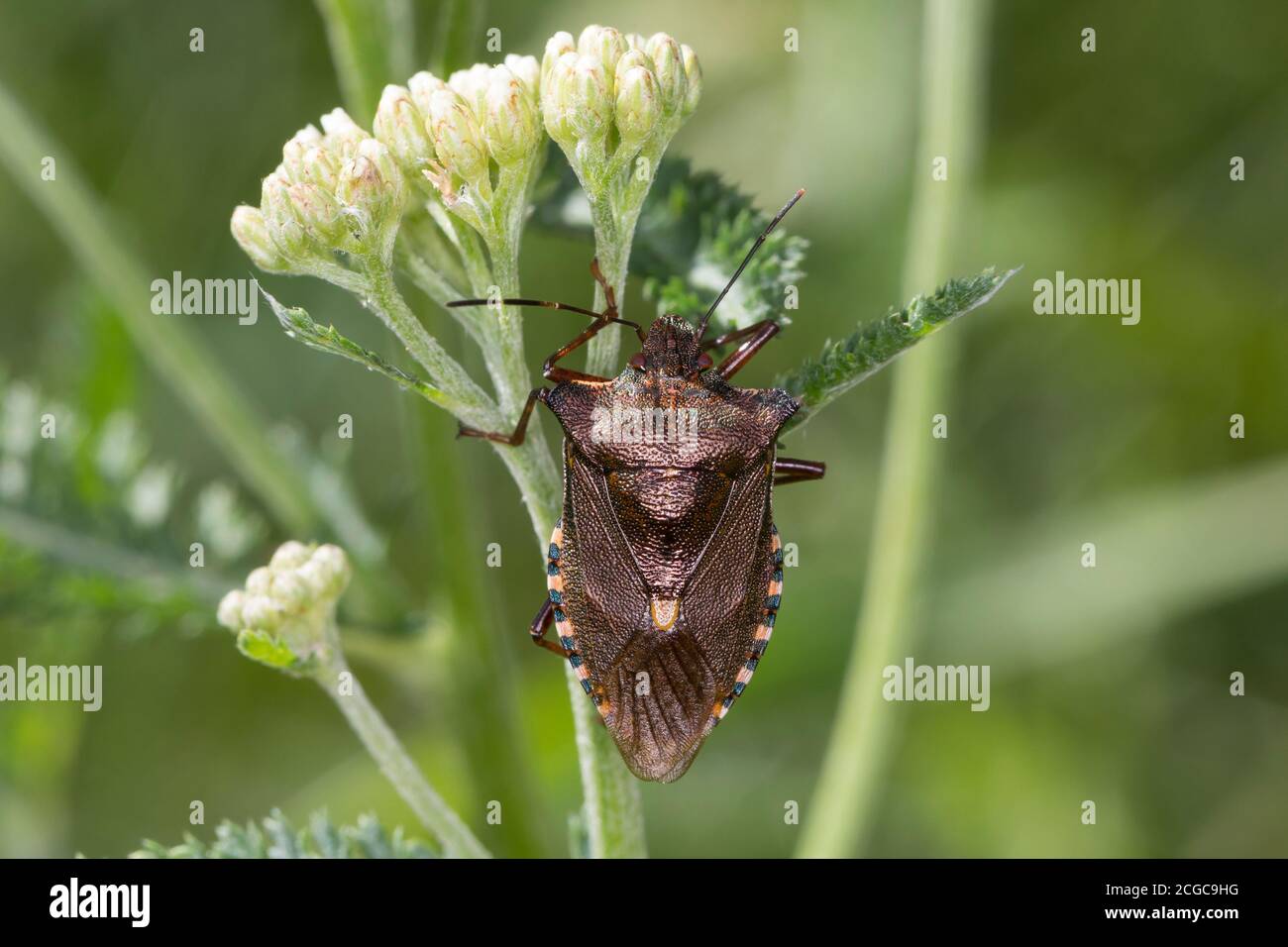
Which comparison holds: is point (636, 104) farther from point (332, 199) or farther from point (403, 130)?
point (332, 199)

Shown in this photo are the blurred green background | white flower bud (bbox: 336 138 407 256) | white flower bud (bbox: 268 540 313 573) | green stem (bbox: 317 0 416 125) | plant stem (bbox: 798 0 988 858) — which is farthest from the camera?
the blurred green background

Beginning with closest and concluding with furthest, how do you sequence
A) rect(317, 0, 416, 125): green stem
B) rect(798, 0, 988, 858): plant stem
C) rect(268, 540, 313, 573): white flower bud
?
rect(268, 540, 313, 573): white flower bud
rect(317, 0, 416, 125): green stem
rect(798, 0, 988, 858): plant stem

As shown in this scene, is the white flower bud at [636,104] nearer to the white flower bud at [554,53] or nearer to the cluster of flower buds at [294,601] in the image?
the white flower bud at [554,53]

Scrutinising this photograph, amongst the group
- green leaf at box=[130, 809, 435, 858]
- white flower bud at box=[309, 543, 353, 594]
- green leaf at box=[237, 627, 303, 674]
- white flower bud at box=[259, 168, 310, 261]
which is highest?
white flower bud at box=[259, 168, 310, 261]

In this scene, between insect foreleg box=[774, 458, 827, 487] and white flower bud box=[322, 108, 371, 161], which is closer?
white flower bud box=[322, 108, 371, 161]

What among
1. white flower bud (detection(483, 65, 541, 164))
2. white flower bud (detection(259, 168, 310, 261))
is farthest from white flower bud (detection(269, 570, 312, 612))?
white flower bud (detection(483, 65, 541, 164))

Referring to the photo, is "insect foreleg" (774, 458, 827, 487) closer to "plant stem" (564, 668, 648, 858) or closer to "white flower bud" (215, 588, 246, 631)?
"plant stem" (564, 668, 648, 858)

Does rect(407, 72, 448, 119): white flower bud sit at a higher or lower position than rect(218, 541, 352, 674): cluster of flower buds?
higher
